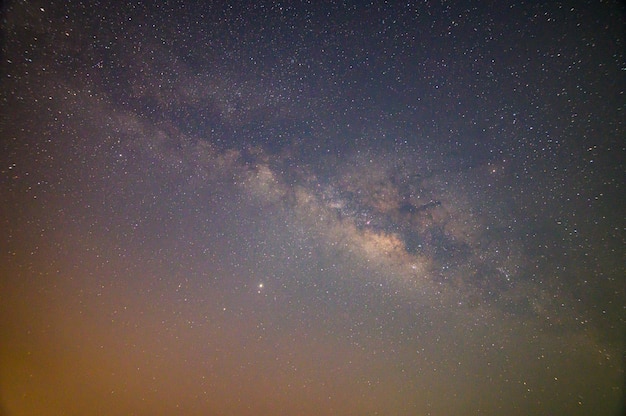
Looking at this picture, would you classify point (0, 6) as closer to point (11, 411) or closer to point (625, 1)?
point (625, 1)

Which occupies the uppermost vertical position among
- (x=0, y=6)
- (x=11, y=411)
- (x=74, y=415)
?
(x=0, y=6)

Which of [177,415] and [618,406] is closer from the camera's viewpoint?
[618,406]

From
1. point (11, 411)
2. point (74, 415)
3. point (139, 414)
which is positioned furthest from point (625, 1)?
point (74, 415)

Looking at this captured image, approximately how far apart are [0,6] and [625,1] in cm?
660

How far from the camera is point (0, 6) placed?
8.19ft

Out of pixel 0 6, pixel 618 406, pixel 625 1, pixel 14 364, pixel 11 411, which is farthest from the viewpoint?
pixel 14 364

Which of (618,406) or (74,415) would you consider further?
(74,415)

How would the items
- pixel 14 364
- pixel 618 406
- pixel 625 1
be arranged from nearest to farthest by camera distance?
1. pixel 625 1
2. pixel 618 406
3. pixel 14 364

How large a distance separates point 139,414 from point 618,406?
1133cm

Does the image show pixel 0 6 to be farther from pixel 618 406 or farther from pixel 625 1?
pixel 618 406

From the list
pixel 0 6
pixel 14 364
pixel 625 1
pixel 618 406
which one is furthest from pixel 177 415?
pixel 625 1

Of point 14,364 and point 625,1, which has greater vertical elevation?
point 625,1

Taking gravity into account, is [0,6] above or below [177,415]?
above

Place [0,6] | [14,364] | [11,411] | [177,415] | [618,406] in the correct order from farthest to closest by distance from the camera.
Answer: [177,415], [14,364], [11,411], [618,406], [0,6]
